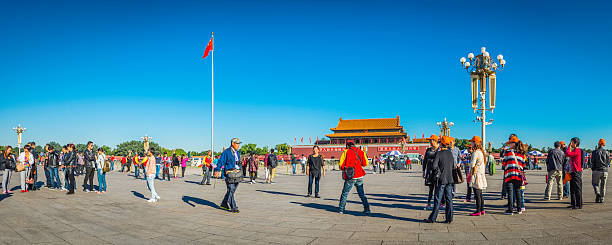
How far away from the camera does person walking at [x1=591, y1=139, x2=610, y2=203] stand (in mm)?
8344

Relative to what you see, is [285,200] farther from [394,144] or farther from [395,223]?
[394,144]

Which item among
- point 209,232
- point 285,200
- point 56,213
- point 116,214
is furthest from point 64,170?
point 209,232

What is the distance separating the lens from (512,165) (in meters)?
7.03

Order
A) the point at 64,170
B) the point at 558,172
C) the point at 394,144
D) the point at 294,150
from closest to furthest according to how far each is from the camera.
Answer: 1. the point at 558,172
2. the point at 64,170
3. the point at 394,144
4. the point at 294,150

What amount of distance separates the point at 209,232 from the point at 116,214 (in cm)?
291

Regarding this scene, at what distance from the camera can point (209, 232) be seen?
230 inches

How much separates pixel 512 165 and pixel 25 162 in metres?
13.9

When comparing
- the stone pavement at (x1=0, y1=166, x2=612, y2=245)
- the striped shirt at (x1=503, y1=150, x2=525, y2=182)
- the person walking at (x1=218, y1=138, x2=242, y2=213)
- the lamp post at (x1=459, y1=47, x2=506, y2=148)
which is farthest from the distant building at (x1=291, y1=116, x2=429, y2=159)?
the striped shirt at (x1=503, y1=150, x2=525, y2=182)

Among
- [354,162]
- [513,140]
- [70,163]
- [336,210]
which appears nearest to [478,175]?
[513,140]

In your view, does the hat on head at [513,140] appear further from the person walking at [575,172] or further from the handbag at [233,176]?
A: the handbag at [233,176]

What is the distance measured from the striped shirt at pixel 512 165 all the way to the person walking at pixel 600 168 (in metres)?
2.66

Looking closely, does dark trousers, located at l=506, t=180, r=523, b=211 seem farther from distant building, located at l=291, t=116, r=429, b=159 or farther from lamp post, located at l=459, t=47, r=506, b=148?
distant building, located at l=291, t=116, r=429, b=159

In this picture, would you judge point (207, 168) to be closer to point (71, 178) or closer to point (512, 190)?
point (71, 178)

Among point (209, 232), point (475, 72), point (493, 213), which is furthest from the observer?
point (475, 72)
